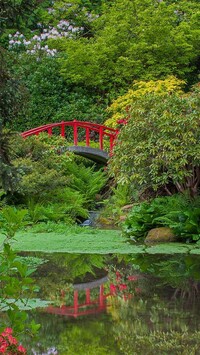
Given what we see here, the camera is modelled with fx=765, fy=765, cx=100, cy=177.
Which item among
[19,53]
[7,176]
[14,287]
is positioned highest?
[19,53]

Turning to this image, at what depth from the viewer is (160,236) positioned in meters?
13.7

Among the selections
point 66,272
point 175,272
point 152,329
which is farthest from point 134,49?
point 152,329

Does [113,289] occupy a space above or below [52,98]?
below

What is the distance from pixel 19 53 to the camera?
27984 mm

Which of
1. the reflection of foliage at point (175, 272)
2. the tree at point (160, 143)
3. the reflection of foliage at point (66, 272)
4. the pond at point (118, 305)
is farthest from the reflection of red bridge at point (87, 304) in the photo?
the tree at point (160, 143)

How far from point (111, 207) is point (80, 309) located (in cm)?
1089

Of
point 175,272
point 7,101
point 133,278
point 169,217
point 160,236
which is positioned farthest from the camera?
point 169,217

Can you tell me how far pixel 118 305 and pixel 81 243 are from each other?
4.69 meters

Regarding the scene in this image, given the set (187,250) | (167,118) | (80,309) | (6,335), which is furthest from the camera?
(167,118)

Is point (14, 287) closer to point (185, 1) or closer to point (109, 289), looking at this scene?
point (109, 289)

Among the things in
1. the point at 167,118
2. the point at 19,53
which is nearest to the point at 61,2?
the point at 19,53

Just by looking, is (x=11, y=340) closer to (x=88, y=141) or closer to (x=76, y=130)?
(x=76, y=130)

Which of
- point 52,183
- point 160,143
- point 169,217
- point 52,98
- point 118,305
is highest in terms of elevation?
point 52,98

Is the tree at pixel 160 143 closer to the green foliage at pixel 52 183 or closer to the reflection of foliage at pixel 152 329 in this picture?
the green foliage at pixel 52 183
